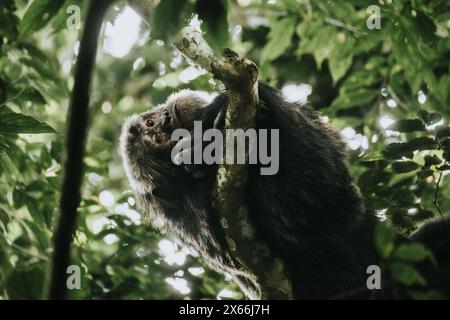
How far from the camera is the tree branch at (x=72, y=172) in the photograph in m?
1.49

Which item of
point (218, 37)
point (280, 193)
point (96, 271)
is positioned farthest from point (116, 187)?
point (218, 37)

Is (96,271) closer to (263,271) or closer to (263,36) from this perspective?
(263,271)

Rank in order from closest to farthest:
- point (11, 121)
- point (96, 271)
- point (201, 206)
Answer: point (11, 121) → point (201, 206) → point (96, 271)

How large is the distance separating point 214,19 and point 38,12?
3.11 ft

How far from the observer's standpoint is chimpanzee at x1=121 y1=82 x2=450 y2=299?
4129 millimetres

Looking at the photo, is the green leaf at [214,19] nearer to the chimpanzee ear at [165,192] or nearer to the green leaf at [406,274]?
the green leaf at [406,274]

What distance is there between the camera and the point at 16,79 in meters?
5.29

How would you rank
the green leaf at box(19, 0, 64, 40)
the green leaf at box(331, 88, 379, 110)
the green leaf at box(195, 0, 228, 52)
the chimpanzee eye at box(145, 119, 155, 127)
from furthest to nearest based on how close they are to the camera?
the green leaf at box(331, 88, 379, 110), the chimpanzee eye at box(145, 119, 155, 127), the green leaf at box(19, 0, 64, 40), the green leaf at box(195, 0, 228, 52)

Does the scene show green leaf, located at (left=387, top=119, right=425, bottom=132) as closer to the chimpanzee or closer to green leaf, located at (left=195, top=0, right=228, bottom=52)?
the chimpanzee

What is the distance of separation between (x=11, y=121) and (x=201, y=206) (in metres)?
1.70

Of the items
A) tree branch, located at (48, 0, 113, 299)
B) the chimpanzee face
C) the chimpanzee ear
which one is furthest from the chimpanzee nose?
tree branch, located at (48, 0, 113, 299)

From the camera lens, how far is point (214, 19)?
2.15 meters
